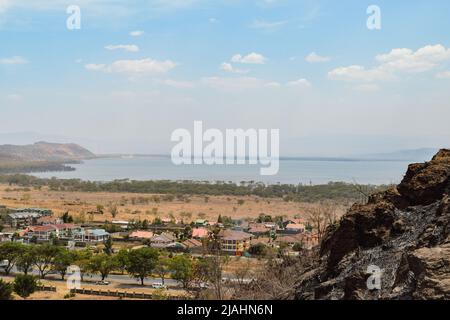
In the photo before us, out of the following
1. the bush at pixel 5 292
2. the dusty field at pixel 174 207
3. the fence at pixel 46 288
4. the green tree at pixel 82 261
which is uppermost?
the bush at pixel 5 292

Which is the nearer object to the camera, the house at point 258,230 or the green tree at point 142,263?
the green tree at point 142,263

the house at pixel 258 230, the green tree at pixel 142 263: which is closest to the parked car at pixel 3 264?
the green tree at pixel 142 263

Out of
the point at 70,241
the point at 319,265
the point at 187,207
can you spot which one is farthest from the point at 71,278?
the point at 187,207

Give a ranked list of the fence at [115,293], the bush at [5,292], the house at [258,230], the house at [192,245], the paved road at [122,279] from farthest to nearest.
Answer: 1. the house at [258,230]
2. the house at [192,245]
3. the paved road at [122,279]
4. the fence at [115,293]
5. the bush at [5,292]

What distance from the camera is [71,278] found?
26922mm

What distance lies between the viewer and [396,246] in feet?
16.9

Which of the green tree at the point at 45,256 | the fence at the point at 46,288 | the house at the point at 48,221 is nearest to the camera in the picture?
the fence at the point at 46,288

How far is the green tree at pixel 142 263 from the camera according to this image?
2628 centimetres

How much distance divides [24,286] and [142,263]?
6.53 metres

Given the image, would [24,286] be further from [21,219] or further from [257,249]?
[21,219]

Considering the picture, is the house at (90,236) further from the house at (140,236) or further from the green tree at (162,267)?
the green tree at (162,267)

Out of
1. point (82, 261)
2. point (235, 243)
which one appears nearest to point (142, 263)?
point (82, 261)

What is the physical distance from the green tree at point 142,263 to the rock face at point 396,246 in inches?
815
